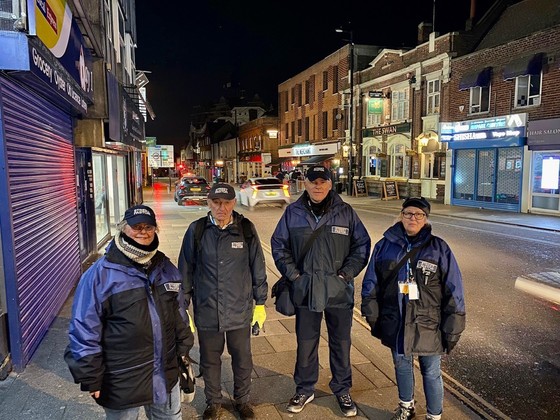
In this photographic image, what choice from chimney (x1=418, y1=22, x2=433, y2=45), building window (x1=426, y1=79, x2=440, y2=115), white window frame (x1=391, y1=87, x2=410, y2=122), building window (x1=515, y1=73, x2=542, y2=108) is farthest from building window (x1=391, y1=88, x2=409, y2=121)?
building window (x1=515, y1=73, x2=542, y2=108)

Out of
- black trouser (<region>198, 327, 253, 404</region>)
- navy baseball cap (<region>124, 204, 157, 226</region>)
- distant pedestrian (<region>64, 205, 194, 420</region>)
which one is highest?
navy baseball cap (<region>124, 204, 157, 226</region>)

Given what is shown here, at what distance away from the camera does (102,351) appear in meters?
2.53

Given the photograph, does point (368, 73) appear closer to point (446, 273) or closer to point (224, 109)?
point (446, 273)

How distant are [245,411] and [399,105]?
2514cm

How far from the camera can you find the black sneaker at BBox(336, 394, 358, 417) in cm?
359

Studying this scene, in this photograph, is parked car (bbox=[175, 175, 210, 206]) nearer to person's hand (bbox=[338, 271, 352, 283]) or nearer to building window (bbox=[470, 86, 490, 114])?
building window (bbox=[470, 86, 490, 114])

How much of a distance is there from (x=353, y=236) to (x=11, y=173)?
3275 millimetres

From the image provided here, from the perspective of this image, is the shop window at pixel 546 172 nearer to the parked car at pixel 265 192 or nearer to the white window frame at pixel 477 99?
the white window frame at pixel 477 99

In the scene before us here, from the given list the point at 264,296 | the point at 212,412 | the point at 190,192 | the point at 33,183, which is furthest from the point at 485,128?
the point at 212,412

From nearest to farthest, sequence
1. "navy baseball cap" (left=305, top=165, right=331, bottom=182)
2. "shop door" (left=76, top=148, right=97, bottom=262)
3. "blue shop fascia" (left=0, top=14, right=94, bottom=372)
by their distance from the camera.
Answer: "navy baseball cap" (left=305, top=165, right=331, bottom=182) < "blue shop fascia" (left=0, top=14, right=94, bottom=372) < "shop door" (left=76, top=148, right=97, bottom=262)

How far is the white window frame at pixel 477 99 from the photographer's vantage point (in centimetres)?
1993

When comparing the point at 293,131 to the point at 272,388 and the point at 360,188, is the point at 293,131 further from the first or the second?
the point at 272,388

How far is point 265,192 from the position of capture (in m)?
19.7

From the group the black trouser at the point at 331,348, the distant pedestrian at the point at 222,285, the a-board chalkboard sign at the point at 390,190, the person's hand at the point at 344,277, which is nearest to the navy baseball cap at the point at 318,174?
the distant pedestrian at the point at 222,285
